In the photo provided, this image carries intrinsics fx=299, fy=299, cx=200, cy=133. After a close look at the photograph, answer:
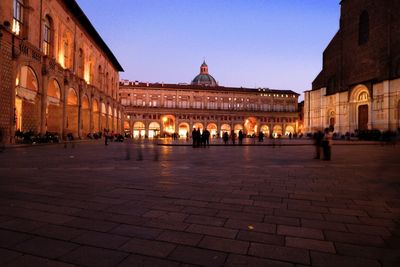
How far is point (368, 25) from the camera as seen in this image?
1575 inches

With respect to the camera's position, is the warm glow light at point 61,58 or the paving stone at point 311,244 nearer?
the paving stone at point 311,244

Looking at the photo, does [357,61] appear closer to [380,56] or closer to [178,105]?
[380,56]

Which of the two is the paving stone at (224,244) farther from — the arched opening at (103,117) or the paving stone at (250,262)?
the arched opening at (103,117)

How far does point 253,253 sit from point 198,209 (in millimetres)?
1567

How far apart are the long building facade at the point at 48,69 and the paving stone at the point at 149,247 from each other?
18044 mm

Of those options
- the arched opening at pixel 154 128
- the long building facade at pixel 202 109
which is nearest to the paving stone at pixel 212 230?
the long building facade at pixel 202 109

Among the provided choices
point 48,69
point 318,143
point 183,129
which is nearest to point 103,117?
point 48,69

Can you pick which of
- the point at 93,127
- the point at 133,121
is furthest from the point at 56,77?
the point at 133,121

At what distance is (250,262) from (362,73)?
4469 centimetres

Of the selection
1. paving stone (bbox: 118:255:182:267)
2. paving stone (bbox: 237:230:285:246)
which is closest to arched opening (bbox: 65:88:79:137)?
paving stone (bbox: 237:230:285:246)

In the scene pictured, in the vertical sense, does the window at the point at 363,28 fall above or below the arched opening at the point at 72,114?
above

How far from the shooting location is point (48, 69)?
2303 cm

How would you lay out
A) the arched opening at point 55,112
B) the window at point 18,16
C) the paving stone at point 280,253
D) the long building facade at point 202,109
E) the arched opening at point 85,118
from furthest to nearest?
the long building facade at point 202,109, the arched opening at point 85,118, the arched opening at point 55,112, the window at point 18,16, the paving stone at point 280,253

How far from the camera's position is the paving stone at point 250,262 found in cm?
242
